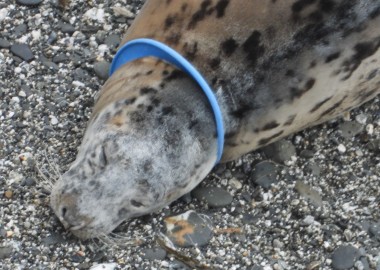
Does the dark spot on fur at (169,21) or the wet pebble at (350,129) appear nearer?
the dark spot on fur at (169,21)

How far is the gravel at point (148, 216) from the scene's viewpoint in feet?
11.2

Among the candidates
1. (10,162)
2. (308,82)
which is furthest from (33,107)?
(308,82)

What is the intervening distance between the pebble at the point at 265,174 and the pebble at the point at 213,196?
132 mm

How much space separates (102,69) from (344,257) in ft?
3.92

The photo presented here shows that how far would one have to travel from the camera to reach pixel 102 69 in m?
3.89

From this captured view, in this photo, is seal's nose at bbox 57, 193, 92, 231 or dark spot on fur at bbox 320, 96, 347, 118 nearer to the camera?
seal's nose at bbox 57, 193, 92, 231

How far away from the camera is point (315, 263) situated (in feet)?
11.4

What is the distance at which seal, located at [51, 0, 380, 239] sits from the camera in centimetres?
329

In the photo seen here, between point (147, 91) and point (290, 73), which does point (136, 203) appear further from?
point (290, 73)

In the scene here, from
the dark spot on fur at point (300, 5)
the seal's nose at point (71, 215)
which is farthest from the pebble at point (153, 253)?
the dark spot on fur at point (300, 5)

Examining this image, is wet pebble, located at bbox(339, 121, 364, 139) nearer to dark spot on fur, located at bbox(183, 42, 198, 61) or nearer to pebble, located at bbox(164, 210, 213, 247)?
pebble, located at bbox(164, 210, 213, 247)

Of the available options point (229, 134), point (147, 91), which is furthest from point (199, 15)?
point (229, 134)

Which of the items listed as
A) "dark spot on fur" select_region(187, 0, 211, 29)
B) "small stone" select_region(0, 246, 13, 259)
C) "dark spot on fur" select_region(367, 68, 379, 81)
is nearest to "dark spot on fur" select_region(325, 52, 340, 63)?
"dark spot on fur" select_region(367, 68, 379, 81)

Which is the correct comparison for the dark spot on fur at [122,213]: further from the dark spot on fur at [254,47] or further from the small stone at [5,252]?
the dark spot on fur at [254,47]
